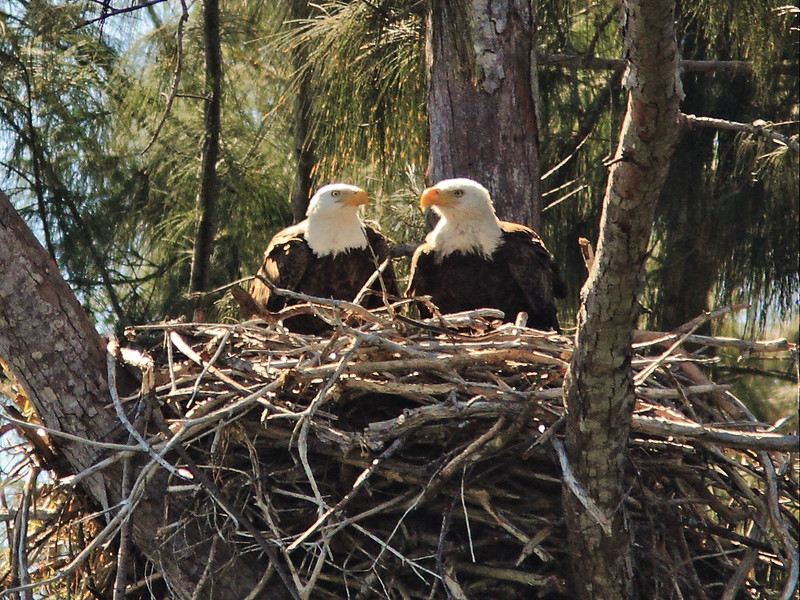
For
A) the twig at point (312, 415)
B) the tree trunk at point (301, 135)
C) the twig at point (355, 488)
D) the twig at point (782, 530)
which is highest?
the tree trunk at point (301, 135)

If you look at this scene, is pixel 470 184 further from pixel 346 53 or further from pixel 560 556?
pixel 560 556

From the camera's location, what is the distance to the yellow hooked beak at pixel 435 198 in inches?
176

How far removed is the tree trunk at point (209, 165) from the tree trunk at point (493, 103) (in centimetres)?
93

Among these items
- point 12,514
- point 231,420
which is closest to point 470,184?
point 231,420

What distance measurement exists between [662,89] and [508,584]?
5.12 feet

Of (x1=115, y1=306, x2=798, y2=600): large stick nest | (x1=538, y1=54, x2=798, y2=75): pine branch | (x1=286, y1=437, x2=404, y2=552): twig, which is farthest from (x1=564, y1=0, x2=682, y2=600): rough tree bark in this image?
(x1=538, y1=54, x2=798, y2=75): pine branch

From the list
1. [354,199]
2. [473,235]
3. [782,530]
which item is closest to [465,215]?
[473,235]

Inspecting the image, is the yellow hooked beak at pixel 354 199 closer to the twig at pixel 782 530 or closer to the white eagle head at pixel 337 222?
the white eagle head at pixel 337 222

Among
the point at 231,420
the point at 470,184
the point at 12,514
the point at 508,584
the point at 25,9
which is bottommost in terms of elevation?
the point at 508,584

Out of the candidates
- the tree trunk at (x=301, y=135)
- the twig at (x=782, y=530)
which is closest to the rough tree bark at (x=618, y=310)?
the twig at (x=782, y=530)

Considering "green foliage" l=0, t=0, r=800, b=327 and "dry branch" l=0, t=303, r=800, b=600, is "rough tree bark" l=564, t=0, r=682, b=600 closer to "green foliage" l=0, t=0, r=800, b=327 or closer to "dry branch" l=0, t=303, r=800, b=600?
"dry branch" l=0, t=303, r=800, b=600

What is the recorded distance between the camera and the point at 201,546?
348cm

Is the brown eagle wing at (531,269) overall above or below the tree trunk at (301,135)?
below

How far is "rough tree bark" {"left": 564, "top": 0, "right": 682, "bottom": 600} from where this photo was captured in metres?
2.46
